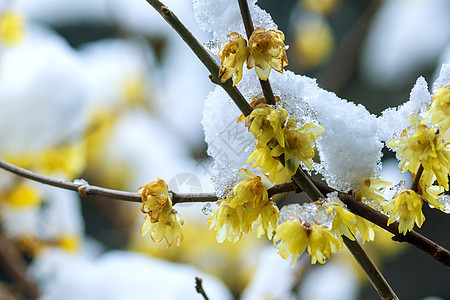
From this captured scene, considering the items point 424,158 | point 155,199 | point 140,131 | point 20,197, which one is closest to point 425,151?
point 424,158

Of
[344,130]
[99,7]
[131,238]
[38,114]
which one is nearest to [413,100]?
[344,130]

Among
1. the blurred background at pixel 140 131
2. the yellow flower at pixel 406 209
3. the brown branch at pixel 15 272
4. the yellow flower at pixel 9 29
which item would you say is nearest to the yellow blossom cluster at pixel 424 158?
the yellow flower at pixel 406 209

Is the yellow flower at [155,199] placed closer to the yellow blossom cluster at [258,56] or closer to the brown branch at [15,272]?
the yellow blossom cluster at [258,56]

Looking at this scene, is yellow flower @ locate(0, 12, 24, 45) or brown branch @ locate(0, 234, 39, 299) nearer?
brown branch @ locate(0, 234, 39, 299)

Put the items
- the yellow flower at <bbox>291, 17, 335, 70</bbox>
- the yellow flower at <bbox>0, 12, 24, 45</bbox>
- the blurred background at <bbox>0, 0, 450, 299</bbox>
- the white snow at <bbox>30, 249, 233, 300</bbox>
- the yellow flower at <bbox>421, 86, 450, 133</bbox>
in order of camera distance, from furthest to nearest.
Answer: the yellow flower at <bbox>291, 17, 335, 70</bbox> → the yellow flower at <bbox>0, 12, 24, 45</bbox> → the blurred background at <bbox>0, 0, 450, 299</bbox> → the white snow at <bbox>30, 249, 233, 300</bbox> → the yellow flower at <bbox>421, 86, 450, 133</bbox>

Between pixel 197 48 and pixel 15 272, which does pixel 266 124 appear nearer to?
pixel 197 48

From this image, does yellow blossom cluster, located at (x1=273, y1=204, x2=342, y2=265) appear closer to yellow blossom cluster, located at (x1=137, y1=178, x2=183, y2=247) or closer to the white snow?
yellow blossom cluster, located at (x1=137, y1=178, x2=183, y2=247)

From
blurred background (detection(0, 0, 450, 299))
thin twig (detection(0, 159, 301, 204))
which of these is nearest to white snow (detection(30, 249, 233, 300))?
blurred background (detection(0, 0, 450, 299))
